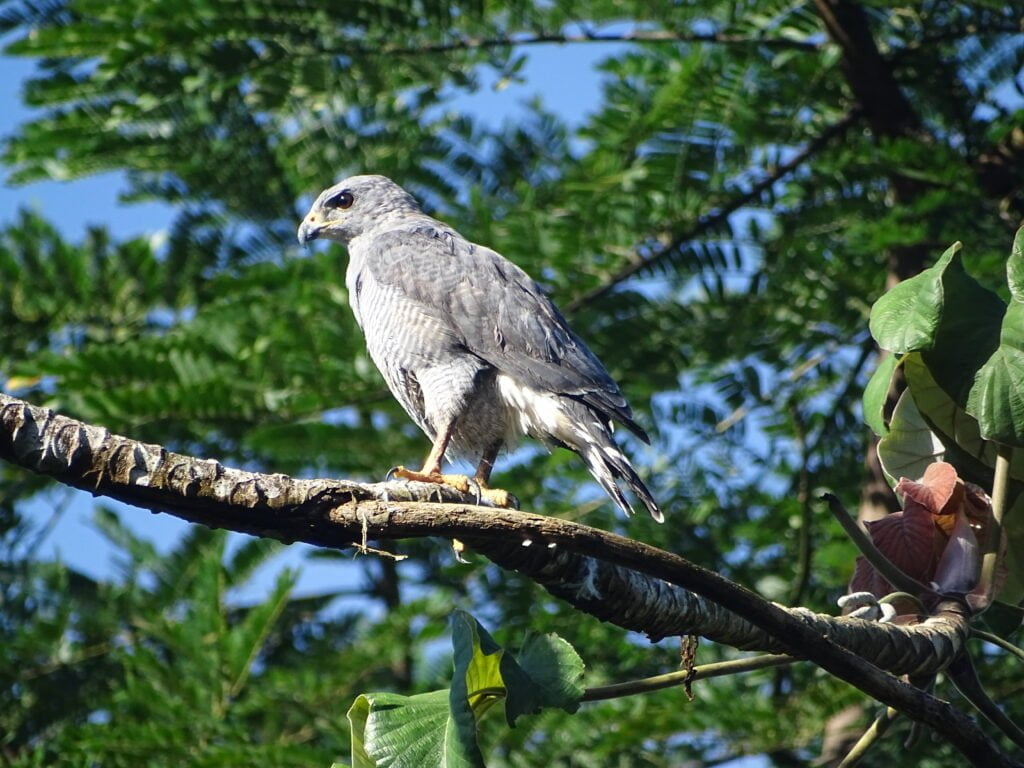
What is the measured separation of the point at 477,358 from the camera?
444cm

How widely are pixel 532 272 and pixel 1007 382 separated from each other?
286cm

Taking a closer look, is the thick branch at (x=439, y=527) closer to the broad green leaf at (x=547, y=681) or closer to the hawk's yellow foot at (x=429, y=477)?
the broad green leaf at (x=547, y=681)

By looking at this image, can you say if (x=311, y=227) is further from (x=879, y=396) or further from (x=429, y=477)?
(x=879, y=396)

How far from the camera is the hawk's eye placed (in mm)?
5602

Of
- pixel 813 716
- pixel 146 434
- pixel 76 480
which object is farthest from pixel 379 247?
pixel 76 480

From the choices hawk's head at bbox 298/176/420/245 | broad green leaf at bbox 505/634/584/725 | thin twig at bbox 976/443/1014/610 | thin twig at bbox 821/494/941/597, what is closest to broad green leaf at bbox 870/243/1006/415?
thin twig at bbox 976/443/1014/610

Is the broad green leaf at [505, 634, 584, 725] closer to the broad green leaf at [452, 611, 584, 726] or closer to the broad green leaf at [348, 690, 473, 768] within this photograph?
the broad green leaf at [452, 611, 584, 726]

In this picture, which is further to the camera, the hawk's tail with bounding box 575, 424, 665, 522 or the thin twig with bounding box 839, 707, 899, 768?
the hawk's tail with bounding box 575, 424, 665, 522

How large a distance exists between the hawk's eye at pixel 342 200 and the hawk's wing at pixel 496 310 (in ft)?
1.72

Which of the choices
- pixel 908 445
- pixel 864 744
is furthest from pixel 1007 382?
pixel 864 744

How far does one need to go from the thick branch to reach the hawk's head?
3238 mm

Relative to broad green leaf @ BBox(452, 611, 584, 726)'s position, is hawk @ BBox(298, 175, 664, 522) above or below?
below

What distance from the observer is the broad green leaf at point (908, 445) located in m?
3.00

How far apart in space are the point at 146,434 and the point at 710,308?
2417 millimetres
